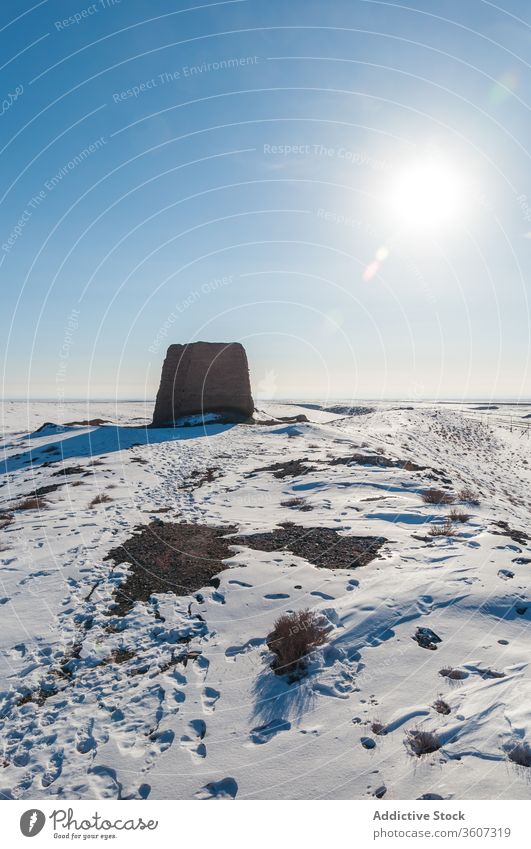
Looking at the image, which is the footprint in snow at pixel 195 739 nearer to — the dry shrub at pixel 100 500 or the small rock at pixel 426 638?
the small rock at pixel 426 638

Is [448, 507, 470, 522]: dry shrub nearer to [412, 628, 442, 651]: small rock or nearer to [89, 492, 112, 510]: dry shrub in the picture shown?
[412, 628, 442, 651]: small rock

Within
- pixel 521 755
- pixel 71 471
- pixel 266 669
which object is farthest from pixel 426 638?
pixel 71 471

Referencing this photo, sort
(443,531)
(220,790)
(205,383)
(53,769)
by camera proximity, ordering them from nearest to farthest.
→ (220,790) < (53,769) < (443,531) < (205,383)

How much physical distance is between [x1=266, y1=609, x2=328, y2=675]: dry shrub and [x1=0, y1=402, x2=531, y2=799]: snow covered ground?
17 cm

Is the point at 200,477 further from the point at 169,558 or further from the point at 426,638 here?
the point at 426,638

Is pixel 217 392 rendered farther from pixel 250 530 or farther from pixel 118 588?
pixel 118 588

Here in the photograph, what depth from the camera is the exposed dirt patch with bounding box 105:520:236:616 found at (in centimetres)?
831

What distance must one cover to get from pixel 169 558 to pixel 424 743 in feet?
22.0

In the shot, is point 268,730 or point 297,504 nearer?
point 268,730

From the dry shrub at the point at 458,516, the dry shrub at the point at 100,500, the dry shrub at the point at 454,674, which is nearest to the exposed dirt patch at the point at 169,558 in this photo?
the dry shrub at the point at 100,500

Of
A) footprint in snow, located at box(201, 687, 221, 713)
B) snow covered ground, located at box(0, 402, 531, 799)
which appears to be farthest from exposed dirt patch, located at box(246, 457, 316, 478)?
footprint in snow, located at box(201, 687, 221, 713)

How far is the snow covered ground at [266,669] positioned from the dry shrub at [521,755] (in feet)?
0.20

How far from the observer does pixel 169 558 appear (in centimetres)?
966
